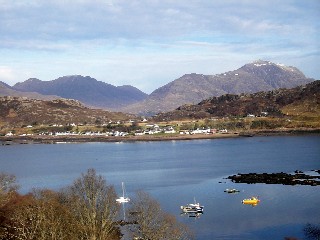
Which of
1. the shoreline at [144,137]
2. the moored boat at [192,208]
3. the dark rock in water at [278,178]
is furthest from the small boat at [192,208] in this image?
the shoreline at [144,137]

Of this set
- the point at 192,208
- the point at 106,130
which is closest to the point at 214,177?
the point at 192,208

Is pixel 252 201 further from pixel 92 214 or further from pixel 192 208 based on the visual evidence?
pixel 92 214

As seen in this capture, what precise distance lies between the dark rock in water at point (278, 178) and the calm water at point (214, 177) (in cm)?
192

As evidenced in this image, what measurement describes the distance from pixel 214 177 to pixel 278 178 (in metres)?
8.69

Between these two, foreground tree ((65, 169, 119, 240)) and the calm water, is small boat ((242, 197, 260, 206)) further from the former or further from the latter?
foreground tree ((65, 169, 119, 240))

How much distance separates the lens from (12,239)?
23.4 metres

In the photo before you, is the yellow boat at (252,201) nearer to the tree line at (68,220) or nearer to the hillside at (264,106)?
the tree line at (68,220)

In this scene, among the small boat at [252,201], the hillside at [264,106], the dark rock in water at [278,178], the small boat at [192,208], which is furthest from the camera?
the hillside at [264,106]

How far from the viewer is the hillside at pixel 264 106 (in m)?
148

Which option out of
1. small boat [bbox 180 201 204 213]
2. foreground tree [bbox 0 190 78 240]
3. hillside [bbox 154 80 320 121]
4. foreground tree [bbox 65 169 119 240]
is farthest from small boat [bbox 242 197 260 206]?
hillside [bbox 154 80 320 121]

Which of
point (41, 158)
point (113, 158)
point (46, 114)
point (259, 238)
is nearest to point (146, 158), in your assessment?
point (113, 158)

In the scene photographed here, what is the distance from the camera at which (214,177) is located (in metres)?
62.6

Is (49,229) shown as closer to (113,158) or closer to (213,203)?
(213,203)

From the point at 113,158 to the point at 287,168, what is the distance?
36.2 metres
